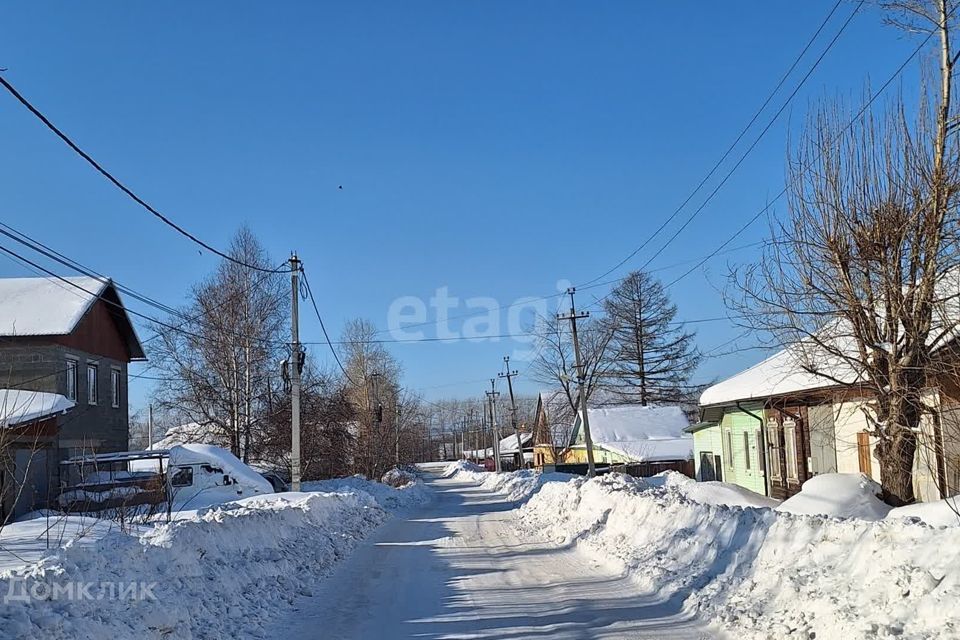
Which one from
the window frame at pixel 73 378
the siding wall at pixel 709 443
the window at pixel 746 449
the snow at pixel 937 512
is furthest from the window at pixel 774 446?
the window frame at pixel 73 378

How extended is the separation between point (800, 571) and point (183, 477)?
21604 millimetres

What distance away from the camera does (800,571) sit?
27.5ft

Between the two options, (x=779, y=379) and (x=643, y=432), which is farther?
(x=643, y=432)

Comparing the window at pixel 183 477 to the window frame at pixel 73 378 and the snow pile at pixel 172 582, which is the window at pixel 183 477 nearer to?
the window frame at pixel 73 378

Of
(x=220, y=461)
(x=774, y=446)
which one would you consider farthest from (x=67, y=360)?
(x=774, y=446)

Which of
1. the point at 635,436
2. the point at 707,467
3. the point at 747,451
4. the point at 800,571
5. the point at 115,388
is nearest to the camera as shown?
the point at 800,571

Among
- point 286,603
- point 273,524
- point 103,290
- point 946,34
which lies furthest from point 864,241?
point 103,290

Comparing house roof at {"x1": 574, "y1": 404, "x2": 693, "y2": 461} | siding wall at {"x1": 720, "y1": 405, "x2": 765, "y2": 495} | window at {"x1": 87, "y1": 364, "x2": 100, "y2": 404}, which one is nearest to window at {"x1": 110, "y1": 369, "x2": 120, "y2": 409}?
window at {"x1": 87, "y1": 364, "x2": 100, "y2": 404}

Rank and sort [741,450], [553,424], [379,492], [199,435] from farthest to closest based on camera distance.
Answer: [553,424] → [199,435] → [379,492] → [741,450]

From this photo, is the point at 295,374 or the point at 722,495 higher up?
the point at 295,374

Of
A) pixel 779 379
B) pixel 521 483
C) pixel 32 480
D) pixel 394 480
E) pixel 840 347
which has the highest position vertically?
pixel 840 347

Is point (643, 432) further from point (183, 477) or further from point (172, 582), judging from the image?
point (172, 582)

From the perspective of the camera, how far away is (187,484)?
25.8 m

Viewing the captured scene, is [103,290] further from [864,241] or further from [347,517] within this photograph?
[864,241]
